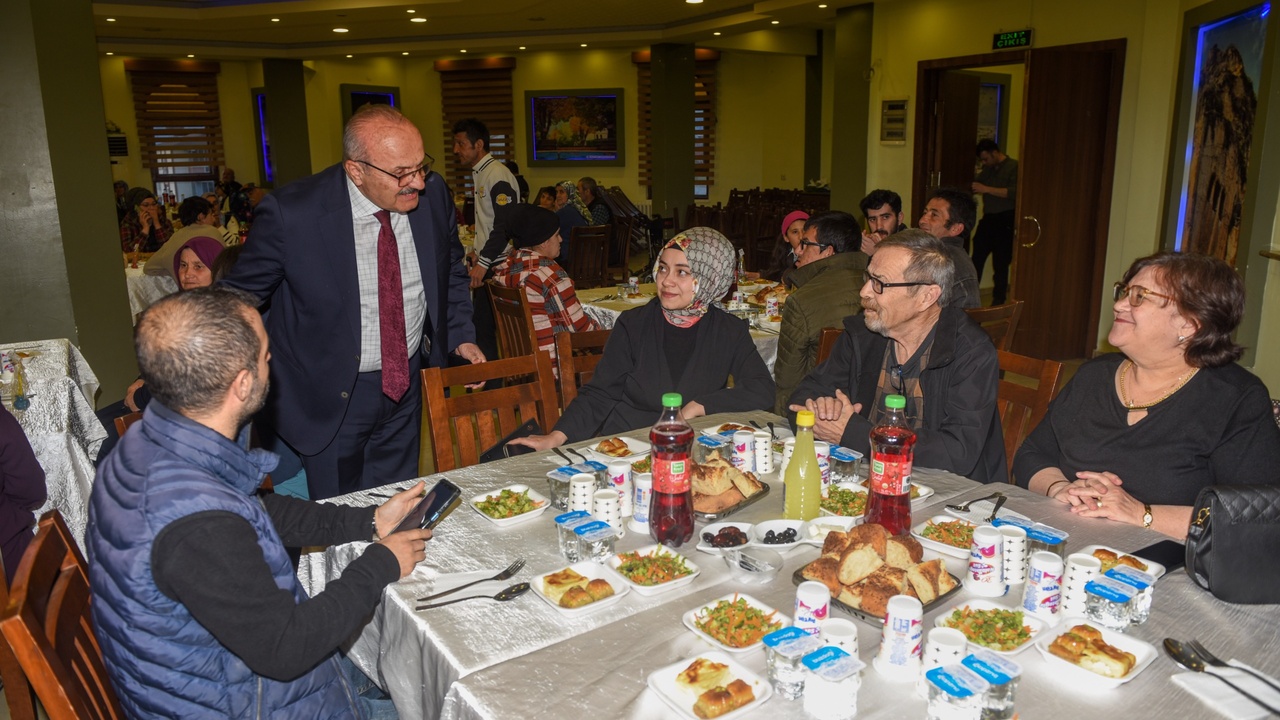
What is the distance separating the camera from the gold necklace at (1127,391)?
1.94 m

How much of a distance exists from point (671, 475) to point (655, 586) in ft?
0.82

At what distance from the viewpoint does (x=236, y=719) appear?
1362 millimetres

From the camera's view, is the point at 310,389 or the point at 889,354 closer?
the point at 889,354

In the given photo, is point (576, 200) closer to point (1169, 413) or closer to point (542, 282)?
point (542, 282)

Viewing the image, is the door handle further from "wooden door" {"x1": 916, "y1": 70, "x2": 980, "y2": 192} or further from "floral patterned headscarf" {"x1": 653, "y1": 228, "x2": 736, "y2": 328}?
"floral patterned headscarf" {"x1": 653, "y1": 228, "x2": 736, "y2": 328}

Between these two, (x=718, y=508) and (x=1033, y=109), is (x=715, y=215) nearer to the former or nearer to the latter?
(x=1033, y=109)

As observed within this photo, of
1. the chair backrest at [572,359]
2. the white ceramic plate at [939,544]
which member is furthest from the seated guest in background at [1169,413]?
the chair backrest at [572,359]

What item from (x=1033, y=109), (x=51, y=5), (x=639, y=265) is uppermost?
(x=51, y=5)

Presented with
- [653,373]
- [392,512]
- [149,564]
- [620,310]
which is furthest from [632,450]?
[620,310]

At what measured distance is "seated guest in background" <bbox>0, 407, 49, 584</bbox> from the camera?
247cm

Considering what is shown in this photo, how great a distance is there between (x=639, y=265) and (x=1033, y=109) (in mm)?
6487

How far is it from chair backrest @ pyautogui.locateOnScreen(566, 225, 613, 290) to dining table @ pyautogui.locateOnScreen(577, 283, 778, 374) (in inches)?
78.5

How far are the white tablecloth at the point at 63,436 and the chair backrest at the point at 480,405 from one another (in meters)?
1.80

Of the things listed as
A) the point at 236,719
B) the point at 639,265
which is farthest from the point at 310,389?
the point at 639,265
